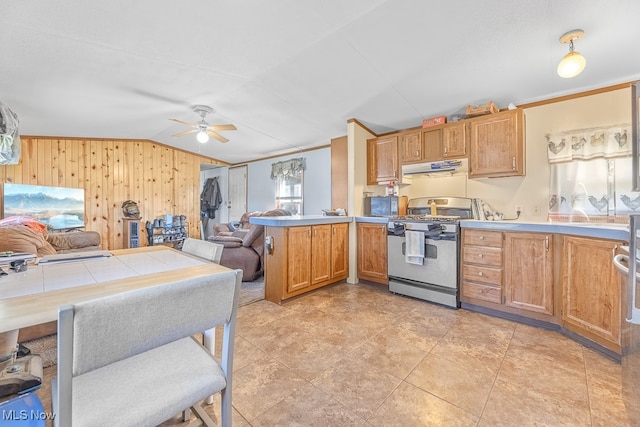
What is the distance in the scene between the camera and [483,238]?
2674 mm

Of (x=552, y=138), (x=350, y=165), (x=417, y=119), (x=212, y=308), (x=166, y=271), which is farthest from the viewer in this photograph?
(x=350, y=165)

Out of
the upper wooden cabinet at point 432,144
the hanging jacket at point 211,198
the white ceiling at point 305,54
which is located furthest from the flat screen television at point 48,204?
the upper wooden cabinet at point 432,144

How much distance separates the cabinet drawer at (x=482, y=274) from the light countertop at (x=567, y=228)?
1.36 feet

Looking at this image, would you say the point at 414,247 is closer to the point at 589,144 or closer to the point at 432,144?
the point at 432,144

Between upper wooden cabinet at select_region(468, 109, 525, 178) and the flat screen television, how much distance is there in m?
6.36

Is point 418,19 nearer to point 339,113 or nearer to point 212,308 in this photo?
point 339,113

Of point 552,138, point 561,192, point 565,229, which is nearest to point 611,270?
point 565,229

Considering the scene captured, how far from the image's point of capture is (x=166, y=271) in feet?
4.04

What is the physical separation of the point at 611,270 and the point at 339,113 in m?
3.10

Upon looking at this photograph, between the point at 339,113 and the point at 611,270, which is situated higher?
the point at 339,113

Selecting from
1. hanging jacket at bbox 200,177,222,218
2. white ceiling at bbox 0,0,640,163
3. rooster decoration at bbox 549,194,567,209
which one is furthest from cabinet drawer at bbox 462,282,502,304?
hanging jacket at bbox 200,177,222,218

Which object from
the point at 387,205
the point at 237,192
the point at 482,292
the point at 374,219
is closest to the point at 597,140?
the point at 482,292

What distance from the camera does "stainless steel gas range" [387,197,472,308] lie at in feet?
9.29

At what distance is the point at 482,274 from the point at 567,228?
32.0 inches
